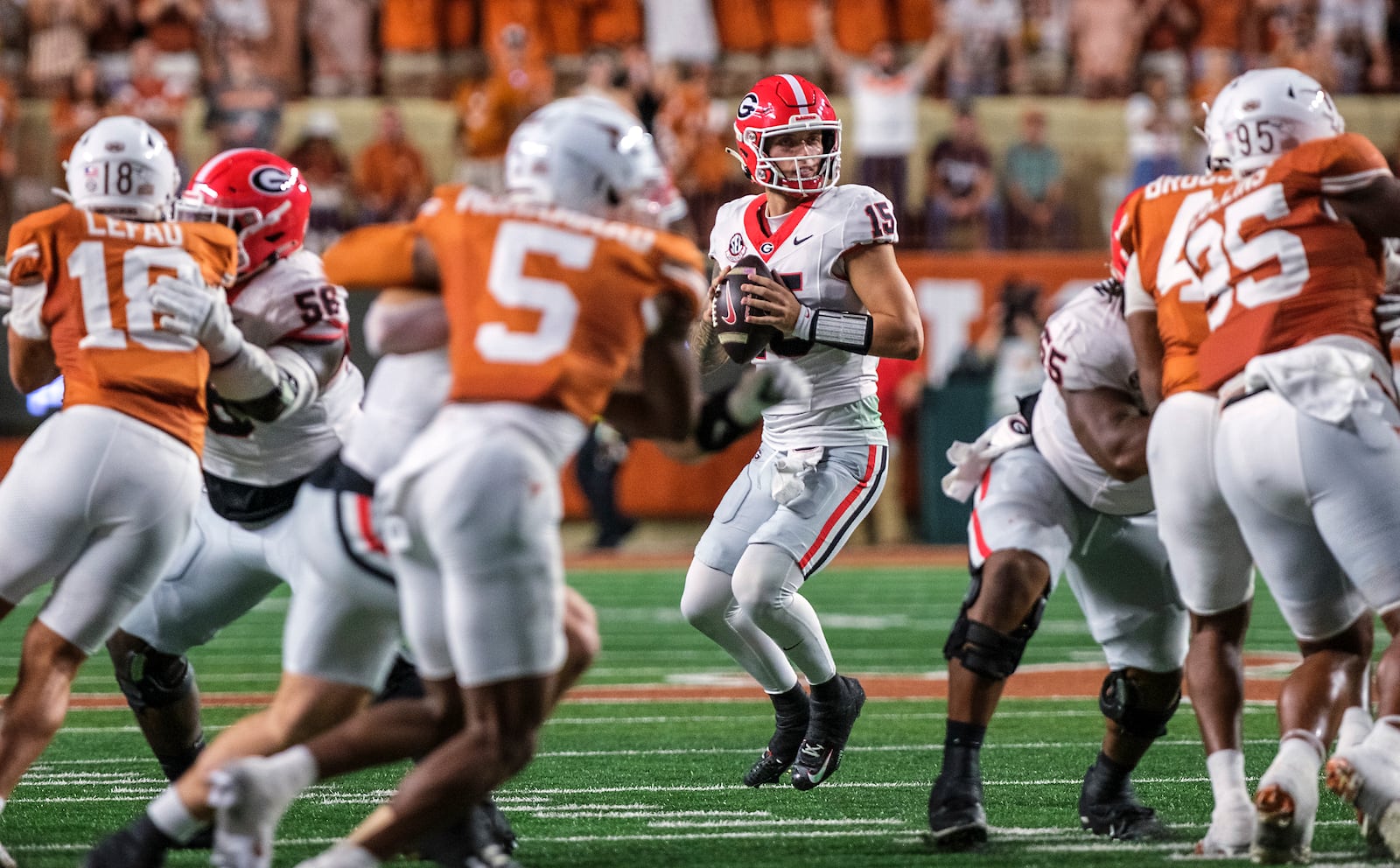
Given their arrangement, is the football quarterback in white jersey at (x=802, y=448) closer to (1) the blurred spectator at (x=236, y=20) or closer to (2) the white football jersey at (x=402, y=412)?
(2) the white football jersey at (x=402, y=412)

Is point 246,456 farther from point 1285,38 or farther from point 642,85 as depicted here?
point 1285,38

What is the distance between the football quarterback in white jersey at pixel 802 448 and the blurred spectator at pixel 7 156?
9563mm

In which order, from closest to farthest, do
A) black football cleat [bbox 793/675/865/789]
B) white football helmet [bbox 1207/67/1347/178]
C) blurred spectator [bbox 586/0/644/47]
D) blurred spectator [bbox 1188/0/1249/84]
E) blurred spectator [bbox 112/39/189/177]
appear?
white football helmet [bbox 1207/67/1347/178] < black football cleat [bbox 793/675/865/789] < blurred spectator [bbox 112/39/189/177] < blurred spectator [bbox 586/0/644/47] < blurred spectator [bbox 1188/0/1249/84]

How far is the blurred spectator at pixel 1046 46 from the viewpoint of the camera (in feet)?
55.0

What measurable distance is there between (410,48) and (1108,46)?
5.92 meters

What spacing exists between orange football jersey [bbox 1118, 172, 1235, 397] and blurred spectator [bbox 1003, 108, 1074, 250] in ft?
35.2

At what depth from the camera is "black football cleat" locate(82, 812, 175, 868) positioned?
3588 millimetres

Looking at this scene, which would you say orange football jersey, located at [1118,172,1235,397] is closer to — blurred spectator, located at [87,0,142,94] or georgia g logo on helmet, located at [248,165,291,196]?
georgia g logo on helmet, located at [248,165,291,196]

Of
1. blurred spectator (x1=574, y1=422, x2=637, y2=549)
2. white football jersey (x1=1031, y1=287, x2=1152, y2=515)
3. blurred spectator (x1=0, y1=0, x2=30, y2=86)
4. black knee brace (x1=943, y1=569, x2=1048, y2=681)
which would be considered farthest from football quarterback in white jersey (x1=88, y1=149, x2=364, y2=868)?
blurred spectator (x1=0, y1=0, x2=30, y2=86)

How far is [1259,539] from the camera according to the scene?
4.12 metres

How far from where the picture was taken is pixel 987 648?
4574mm

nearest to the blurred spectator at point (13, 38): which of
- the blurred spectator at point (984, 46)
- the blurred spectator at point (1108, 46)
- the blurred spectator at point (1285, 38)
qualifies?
the blurred spectator at point (984, 46)

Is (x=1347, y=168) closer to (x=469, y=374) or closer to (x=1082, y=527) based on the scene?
(x=1082, y=527)

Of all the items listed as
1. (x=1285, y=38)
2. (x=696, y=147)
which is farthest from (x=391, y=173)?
(x=1285, y=38)
